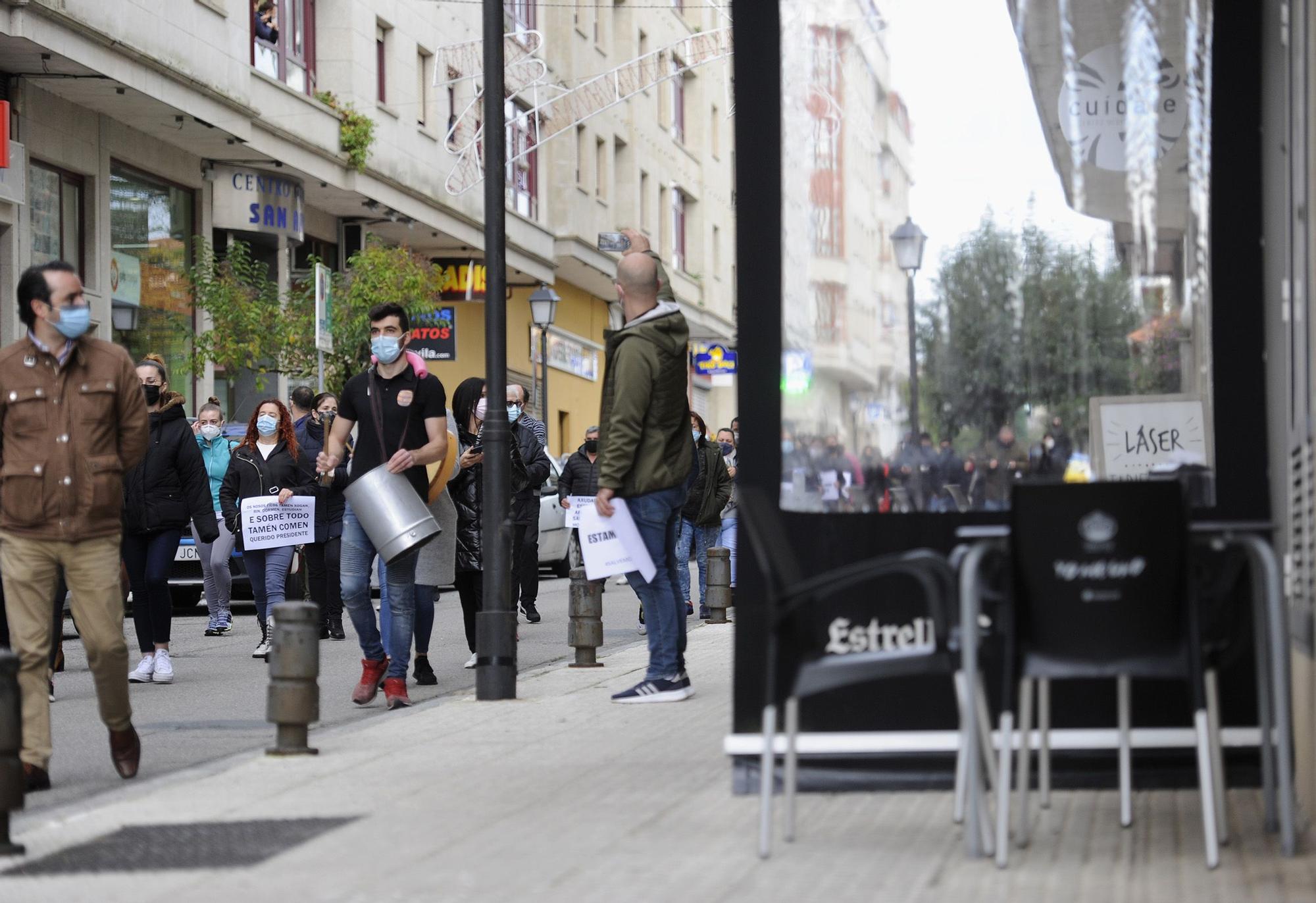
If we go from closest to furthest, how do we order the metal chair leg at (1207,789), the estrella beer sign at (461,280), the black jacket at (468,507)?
the metal chair leg at (1207,789) → the black jacket at (468,507) → the estrella beer sign at (461,280)

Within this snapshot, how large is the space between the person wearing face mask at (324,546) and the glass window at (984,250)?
8.09 metres

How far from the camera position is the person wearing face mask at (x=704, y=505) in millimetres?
17812

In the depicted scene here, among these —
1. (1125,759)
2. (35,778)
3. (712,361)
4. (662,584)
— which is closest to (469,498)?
(662,584)

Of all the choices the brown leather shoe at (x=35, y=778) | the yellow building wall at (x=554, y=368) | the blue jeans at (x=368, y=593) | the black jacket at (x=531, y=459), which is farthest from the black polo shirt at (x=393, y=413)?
the yellow building wall at (x=554, y=368)

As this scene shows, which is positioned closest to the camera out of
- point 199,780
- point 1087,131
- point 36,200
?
point 1087,131

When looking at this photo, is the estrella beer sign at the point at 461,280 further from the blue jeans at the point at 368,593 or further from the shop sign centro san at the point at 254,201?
the blue jeans at the point at 368,593

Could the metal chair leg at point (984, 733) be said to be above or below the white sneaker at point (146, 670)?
above

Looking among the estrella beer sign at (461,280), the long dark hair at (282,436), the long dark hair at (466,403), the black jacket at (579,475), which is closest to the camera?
the long dark hair at (466,403)

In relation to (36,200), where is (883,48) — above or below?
below

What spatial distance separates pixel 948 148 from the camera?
7.35 m

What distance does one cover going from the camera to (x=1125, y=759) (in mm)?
6355

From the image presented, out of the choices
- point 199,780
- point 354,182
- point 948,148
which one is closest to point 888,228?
point 948,148

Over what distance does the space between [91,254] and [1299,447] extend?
2133 centimetres

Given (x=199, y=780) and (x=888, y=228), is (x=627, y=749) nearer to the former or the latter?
(x=199, y=780)
